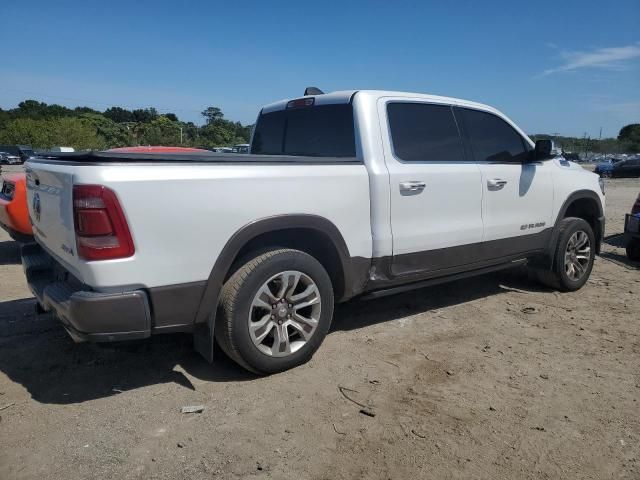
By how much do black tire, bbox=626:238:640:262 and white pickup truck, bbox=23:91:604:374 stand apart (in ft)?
9.36

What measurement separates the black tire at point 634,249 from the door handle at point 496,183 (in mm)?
3776

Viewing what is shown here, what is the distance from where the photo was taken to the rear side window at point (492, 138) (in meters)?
4.57

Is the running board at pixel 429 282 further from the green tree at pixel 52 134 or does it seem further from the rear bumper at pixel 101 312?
the green tree at pixel 52 134

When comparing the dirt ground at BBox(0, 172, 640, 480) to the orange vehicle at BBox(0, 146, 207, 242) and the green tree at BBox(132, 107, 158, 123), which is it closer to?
the orange vehicle at BBox(0, 146, 207, 242)

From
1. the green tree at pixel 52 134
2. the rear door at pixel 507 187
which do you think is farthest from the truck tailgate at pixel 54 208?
the green tree at pixel 52 134

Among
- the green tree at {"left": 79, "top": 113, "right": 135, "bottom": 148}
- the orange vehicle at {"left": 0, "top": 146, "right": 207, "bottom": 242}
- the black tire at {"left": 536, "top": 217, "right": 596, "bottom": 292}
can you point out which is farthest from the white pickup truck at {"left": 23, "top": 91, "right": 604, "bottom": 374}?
the green tree at {"left": 79, "top": 113, "right": 135, "bottom": 148}

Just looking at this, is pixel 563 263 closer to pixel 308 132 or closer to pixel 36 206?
pixel 308 132

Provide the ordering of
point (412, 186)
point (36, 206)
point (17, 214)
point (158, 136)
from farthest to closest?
point (158, 136), point (17, 214), point (412, 186), point (36, 206)

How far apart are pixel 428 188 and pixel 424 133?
1.57 ft

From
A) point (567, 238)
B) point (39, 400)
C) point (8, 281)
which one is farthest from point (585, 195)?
point (8, 281)

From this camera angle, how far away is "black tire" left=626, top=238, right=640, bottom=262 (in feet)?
23.8

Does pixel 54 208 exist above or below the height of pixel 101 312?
above

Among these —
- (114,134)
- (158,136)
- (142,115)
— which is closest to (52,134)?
(158,136)

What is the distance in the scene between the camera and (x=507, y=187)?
4715 mm
